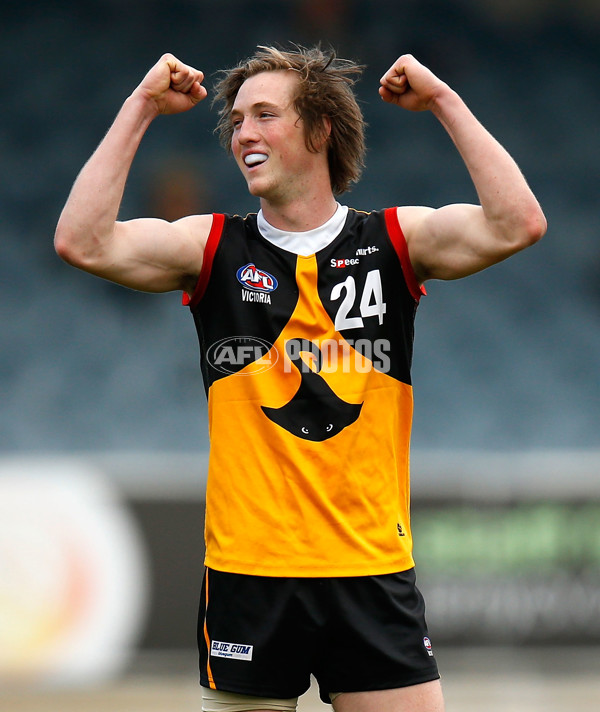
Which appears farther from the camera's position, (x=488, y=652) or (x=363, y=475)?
(x=488, y=652)

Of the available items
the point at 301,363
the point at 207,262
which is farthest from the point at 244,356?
the point at 207,262

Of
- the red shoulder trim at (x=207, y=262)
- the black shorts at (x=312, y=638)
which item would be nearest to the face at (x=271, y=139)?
the red shoulder trim at (x=207, y=262)

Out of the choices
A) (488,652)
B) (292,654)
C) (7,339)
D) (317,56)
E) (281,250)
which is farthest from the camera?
(7,339)

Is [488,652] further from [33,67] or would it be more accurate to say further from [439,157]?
[33,67]

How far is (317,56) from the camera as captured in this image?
134 inches

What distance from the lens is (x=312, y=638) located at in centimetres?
298

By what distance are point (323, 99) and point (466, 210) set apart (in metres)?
0.60

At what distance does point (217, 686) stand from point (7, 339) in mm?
7100

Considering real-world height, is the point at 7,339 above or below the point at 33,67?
below

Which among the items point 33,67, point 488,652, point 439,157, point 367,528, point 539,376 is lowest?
point 488,652

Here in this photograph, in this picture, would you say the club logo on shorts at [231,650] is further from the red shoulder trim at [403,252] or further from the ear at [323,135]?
the ear at [323,135]

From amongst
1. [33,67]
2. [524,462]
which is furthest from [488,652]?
[33,67]

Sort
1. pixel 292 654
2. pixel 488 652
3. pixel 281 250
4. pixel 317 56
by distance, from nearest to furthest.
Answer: pixel 292 654 → pixel 281 250 → pixel 317 56 → pixel 488 652

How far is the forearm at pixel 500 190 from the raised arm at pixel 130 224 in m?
0.79
